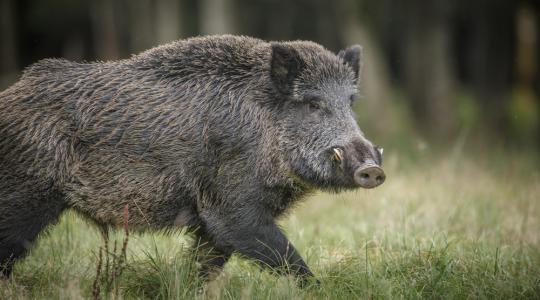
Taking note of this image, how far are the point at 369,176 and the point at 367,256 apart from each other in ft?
2.76

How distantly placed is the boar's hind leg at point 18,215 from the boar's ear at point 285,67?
5.66 feet

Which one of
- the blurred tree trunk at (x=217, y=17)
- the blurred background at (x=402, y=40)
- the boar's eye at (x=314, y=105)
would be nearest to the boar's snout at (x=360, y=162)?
the boar's eye at (x=314, y=105)

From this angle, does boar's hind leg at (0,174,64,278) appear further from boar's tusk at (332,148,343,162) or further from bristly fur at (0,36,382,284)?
boar's tusk at (332,148,343,162)

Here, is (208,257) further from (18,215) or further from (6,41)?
(6,41)

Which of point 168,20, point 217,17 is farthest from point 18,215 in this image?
point 168,20

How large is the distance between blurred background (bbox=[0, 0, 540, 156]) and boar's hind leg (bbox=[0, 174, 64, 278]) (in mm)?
5523

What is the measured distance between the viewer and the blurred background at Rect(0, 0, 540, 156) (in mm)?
14023

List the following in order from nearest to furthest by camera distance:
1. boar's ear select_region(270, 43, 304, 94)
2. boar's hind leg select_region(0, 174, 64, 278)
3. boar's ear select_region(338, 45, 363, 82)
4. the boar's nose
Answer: the boar's nose, boar's hind leg select_region(0, 174, 64, 278), boar's ear select_region(270, 43, 304, 94), boar's ear select_region(338, 45, 363, 82)

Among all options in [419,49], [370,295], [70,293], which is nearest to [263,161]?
[370,295]

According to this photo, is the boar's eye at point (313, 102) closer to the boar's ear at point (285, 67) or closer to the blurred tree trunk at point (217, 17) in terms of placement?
the boar's ear at point (285, 67)

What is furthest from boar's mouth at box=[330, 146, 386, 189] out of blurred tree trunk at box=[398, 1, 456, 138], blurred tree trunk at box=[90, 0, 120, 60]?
blurred tree trunk at box=[90, 0, 120, 60]

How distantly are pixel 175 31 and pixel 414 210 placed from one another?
A: 10055 mm

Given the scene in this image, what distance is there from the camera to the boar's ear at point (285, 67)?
4750 millimetres

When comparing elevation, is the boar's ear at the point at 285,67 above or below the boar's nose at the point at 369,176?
above
